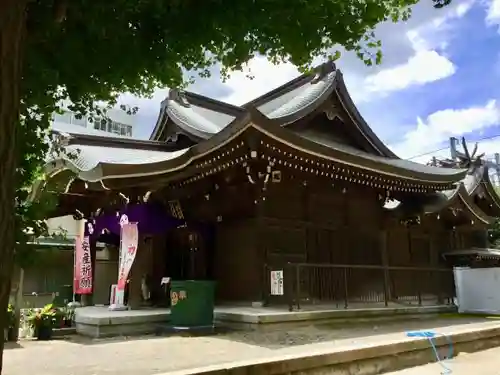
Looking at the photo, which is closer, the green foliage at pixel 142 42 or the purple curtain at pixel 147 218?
the green foliage at pixel 142 42

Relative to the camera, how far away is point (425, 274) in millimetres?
14055

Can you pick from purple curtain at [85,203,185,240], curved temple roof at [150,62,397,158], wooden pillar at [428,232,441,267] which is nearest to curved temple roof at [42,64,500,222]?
curved temple roof at [150,62,397,158]

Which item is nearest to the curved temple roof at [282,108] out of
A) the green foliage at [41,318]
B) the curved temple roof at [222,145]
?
the curved temple roof at [222,145]

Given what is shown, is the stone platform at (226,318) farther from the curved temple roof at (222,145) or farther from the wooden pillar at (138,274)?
the curved temple roof at (222,145)

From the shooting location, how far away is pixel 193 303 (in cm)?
887

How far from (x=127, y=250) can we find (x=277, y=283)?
3.35 metres

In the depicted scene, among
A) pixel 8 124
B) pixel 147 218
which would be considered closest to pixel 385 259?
pixel 147 218

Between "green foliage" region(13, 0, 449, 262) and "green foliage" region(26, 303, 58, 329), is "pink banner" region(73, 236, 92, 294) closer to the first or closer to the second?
"green foliage" region(26, 303, 58, 329)

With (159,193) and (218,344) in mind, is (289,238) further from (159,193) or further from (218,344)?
(218,344)

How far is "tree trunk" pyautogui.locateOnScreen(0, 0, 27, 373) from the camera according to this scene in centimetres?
268

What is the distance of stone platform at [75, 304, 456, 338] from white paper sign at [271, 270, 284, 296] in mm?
345

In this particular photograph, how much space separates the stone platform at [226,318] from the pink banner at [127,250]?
771 millimetres

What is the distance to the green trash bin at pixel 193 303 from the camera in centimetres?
881

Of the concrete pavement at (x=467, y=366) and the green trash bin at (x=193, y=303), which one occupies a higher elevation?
the green trash bin at (x=193, y=303)
